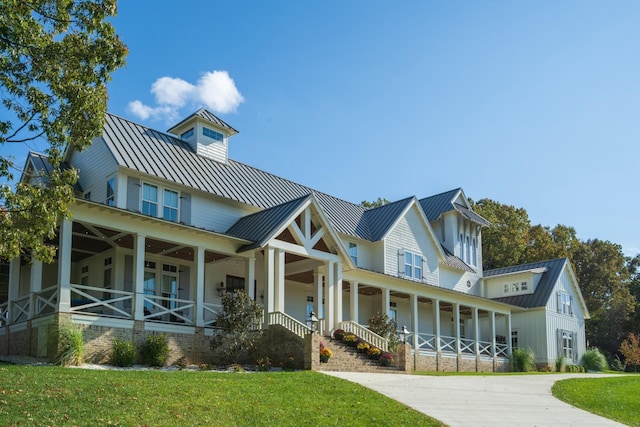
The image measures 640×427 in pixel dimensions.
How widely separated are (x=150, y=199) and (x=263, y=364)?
7967 millimetres

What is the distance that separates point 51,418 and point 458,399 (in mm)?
11279

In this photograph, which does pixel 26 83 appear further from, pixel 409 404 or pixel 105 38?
pixel 409 404

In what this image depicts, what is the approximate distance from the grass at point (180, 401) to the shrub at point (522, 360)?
2455 centimetres

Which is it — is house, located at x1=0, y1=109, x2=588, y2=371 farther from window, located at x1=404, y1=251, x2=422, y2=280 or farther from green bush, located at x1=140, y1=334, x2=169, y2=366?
green bush, located at x1=140, y1=334, x2=169, y2=366

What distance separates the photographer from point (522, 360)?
4066 centimetres

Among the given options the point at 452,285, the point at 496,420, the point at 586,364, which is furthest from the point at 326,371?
the point at 586,364

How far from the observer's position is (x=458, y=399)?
766 inches

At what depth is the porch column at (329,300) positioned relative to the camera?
27812mm

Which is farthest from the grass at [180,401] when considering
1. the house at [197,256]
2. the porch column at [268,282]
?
the porch column at [268,282]

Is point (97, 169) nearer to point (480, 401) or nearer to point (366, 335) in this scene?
point (366, 335)

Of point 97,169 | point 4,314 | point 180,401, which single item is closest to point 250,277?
point 97,169

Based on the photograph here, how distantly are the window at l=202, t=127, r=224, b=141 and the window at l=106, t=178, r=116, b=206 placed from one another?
21.5ft

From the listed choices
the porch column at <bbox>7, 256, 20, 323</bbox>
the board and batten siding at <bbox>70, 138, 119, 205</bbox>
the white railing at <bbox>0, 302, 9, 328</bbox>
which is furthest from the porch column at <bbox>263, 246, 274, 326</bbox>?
the white railing at <bbox>0, 302, 9, 328</bbox>

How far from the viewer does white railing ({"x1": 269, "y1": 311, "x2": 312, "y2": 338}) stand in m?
24.5
